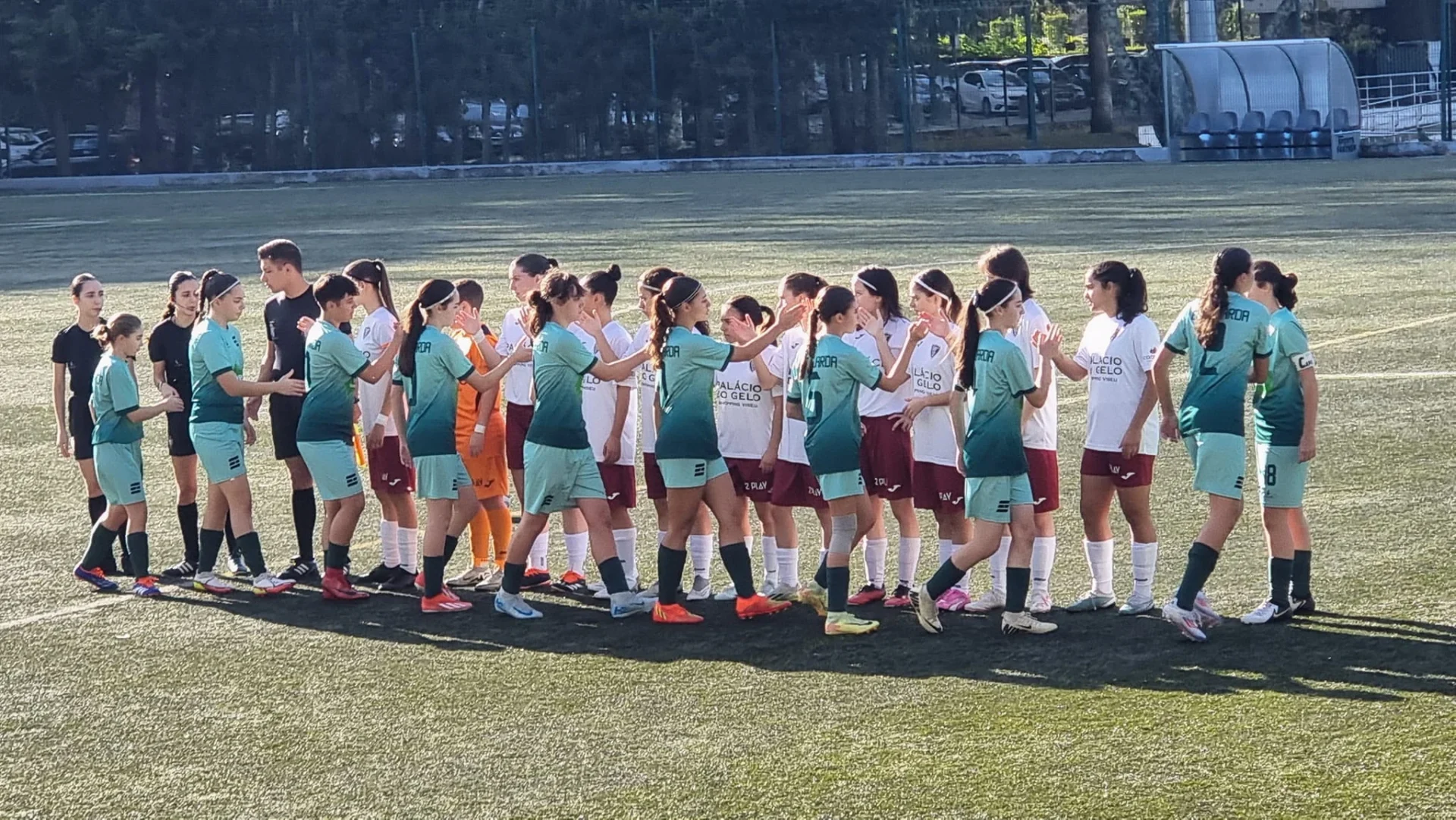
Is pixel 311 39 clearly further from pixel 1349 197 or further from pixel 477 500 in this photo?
pixel 477 500

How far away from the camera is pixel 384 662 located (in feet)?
26.3

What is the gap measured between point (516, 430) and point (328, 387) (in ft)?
3.66

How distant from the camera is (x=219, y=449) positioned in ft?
30.4

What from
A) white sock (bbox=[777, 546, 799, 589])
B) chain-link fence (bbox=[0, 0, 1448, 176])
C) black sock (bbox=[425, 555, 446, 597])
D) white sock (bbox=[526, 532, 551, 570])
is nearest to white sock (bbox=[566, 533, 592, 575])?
white sock (bbox=[526, 532, 551, 570])

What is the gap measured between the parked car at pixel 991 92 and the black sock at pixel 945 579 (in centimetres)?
3271

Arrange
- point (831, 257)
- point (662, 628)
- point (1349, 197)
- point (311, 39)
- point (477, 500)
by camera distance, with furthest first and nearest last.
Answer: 1. point (311, 39)
2. point (1349, 197)
3. point (831, 257)
4. point (477, 500)
5. point (662, 628)

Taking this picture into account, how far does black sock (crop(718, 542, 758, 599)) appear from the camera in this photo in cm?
838

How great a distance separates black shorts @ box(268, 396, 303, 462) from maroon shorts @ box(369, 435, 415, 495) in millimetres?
529

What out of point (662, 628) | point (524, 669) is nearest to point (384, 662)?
point (524, 669)

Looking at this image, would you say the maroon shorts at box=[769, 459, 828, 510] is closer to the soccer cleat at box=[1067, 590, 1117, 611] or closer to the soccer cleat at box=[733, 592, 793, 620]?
the soccer cleat at box=[733, 592, 793, 620]

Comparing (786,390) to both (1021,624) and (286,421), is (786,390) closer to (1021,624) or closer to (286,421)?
(1021,624)

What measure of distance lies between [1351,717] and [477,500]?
4.40 metres

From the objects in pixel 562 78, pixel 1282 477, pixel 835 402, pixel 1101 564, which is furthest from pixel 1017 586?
pixel 562 78

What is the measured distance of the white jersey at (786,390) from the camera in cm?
876
